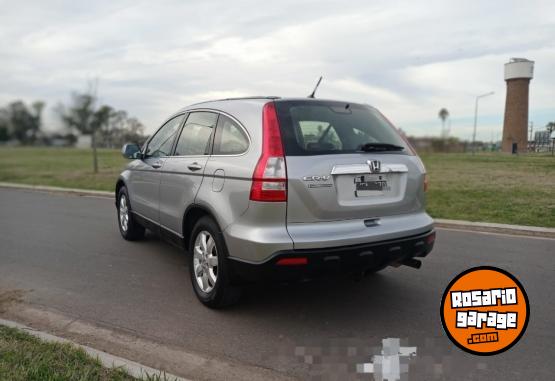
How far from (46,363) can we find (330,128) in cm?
263

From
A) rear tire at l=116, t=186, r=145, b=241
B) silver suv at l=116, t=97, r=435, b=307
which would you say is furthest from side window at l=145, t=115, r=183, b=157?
rear tire at l=116, t=186, r=145, b=241

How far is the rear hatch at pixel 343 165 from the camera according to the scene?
324 centimetres

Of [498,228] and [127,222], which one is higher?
[127,222]

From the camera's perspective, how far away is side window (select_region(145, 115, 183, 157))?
4918mm

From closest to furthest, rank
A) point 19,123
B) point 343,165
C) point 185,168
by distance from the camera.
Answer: point 343,165, point 185,168, point 19,123

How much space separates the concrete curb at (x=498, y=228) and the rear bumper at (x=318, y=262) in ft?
14.3

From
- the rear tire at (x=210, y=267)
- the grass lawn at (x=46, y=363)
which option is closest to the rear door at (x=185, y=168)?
the rear tire at (x=210, y=267)

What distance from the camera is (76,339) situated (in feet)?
11.0

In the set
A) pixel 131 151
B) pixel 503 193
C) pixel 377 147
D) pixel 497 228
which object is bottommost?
pixel 497 228

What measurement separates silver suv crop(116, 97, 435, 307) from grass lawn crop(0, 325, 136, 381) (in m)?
1.13

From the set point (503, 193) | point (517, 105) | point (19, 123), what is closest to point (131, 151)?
point (517, 105)

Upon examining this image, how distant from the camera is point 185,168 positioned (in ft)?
13.9

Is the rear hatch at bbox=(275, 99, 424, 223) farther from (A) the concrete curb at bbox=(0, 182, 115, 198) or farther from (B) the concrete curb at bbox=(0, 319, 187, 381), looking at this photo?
(A) the concrete curb at bbox=(0, 182, 115, 198)

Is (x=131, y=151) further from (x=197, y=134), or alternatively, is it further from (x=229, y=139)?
(x=229, y=139)
